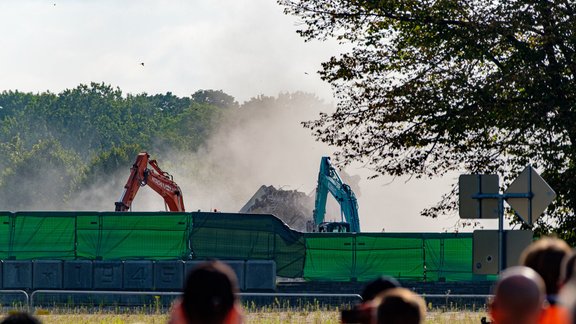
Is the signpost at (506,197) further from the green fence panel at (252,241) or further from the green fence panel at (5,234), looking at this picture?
the green fence panel at (5,234)

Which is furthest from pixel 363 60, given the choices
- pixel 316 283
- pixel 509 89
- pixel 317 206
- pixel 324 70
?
pixel 317 206

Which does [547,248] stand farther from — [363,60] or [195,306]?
[363,60]

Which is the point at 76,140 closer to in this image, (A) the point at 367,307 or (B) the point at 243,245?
(B) the point at 243,245

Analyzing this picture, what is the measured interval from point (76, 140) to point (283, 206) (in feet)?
341

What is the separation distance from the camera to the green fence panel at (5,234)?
34.1 metres

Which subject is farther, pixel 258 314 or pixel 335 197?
pixel 335 197

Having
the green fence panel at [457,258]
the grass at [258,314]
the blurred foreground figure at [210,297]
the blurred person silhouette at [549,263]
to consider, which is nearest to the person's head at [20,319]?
the blurred foreground figure at [210,297]

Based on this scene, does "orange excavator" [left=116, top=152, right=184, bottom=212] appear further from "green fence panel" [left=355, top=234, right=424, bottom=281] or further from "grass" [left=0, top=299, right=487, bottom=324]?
"grass" [left=0, top=299, right=487, bottom=324]

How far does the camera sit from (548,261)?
7.47 metres

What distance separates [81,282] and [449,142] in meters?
11.1

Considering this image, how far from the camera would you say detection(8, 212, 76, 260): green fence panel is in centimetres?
3406

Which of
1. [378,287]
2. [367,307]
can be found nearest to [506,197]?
[378,287]

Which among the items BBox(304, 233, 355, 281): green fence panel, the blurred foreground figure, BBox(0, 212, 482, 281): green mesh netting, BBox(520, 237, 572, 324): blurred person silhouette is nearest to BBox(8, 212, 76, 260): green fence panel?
BBox(0, 212, 482, 281): green mesh netting

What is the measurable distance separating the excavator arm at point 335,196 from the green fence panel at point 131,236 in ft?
52.5
